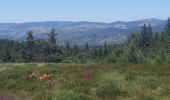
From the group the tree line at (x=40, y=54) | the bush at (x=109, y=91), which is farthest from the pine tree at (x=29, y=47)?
the bush at (x=109, y=91)

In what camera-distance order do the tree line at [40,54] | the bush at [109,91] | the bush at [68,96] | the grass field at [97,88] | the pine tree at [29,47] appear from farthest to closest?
the pine tree at [29,47]
the tree line at [40,54]
the bush at [109,91]
the grass field at [97,88]
the bush at [68,96]

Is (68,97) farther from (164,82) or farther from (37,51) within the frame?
(37,51)

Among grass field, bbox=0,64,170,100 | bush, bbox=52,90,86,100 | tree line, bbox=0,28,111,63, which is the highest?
bush, bbox=52,90,86,100

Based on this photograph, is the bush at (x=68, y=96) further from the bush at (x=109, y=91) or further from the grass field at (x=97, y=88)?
the bush at (x=109, y=91)

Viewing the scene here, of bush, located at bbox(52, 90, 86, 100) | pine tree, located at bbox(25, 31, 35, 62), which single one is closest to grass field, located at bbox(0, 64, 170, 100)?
bush, located at bbox(52, 90, 86, 100)

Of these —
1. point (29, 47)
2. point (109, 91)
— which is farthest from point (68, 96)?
point (29, 47)

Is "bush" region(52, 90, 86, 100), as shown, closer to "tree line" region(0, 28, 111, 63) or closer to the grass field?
the grass field

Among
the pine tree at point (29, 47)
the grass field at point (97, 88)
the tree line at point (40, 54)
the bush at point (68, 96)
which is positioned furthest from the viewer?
the pine tree at point (29, 47)

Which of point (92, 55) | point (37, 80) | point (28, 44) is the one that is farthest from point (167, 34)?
point (37, 80)

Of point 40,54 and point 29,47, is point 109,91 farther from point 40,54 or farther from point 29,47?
point 29,47

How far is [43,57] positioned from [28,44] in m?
6.76

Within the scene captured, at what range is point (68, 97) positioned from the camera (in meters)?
11.6

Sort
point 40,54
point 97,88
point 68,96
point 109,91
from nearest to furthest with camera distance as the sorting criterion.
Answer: point 68,96, point 109,91, point 97,88, point 40,54

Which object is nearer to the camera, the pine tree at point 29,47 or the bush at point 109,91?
the bush at point 109,91
